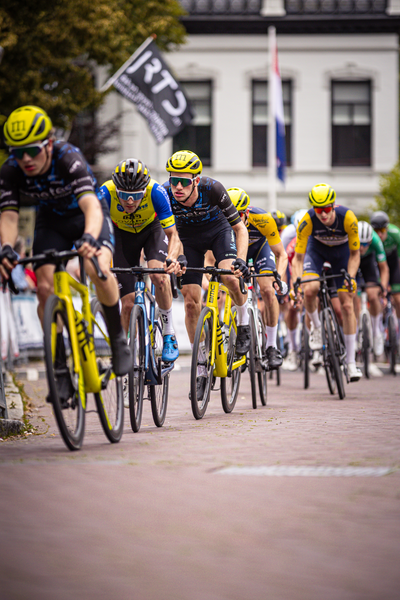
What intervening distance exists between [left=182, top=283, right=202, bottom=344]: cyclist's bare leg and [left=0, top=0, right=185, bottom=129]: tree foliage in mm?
12894

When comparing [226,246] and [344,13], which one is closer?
[226,246]

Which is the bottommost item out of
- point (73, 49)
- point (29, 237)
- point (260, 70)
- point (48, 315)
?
point (48, 315)

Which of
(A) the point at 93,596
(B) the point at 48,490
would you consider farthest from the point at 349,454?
(A) the point at 93,596

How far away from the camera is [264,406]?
32.1ft

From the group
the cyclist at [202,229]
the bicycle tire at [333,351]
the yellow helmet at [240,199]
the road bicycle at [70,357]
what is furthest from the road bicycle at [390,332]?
the road bicycle at [70,357]

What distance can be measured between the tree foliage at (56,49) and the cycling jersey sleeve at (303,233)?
11143 millimetres

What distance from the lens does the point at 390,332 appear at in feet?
49.2

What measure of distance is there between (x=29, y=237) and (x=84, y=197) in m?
24.4

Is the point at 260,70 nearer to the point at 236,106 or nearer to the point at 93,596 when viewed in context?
the point at 236,106

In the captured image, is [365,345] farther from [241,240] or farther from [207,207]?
[207,207]

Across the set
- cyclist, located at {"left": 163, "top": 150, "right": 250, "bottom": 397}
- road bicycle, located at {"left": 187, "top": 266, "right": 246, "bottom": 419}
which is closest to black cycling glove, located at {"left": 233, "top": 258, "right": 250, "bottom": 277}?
cyclist, located at {"left": 163, "top": 150, "right": 250, "bottom": 397}

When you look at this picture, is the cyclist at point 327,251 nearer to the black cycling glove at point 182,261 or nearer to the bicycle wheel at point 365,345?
the bicycle wheel at point 365,345

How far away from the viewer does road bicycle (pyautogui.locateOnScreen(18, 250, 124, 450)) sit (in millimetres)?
5637

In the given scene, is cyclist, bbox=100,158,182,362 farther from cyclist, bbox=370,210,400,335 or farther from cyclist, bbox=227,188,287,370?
cyclist, bbox=370,210,400,335
